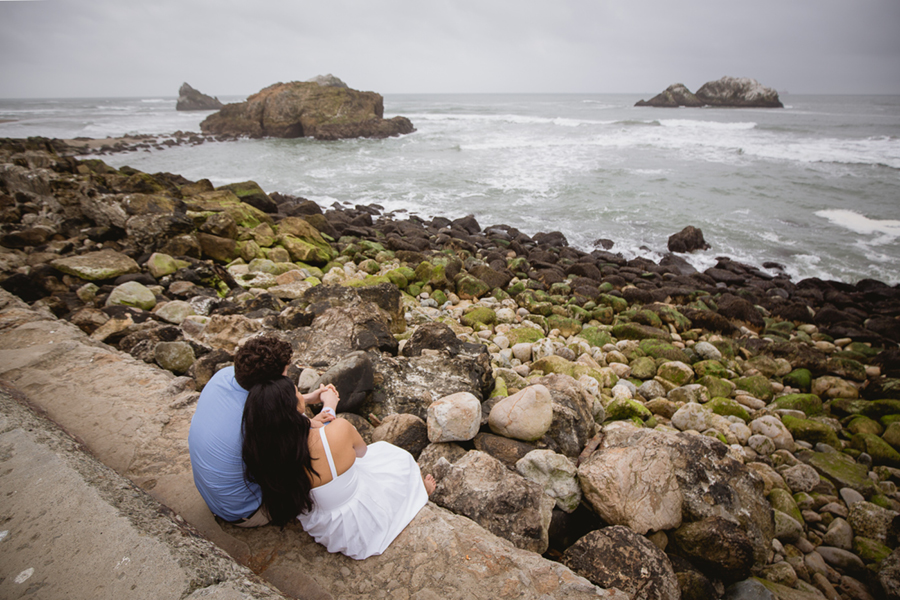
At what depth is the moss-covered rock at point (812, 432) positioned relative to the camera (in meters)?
4.36

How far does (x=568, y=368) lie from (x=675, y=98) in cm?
8758

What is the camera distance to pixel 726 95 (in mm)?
66875

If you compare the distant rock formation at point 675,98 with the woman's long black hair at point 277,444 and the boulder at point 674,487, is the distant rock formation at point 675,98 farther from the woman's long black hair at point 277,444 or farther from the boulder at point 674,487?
the woman's long black hair at point 277,444

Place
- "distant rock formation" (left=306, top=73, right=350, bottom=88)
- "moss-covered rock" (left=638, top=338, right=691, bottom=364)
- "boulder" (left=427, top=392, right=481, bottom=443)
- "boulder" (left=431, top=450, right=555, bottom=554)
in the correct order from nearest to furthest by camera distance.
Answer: "boulder" (left=431, top=450, right=555, bottom=554)
"boulder" (left=427, top=392, right=481, bottom=443)
"moss-covered rock" (left=638, top=338, right=691, bottom=364)
"distant rock formation" (left=306, top=73, right=350, bottom=88)

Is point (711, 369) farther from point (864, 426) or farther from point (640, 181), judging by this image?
point (640, 181)

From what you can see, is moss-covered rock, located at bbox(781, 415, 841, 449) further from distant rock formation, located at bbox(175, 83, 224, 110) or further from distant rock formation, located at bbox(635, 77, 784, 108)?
distant rock formation, located at bbox(175, 83, 224, 110)

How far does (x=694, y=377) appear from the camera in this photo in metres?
5.48

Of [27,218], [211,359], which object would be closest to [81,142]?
[27,218]

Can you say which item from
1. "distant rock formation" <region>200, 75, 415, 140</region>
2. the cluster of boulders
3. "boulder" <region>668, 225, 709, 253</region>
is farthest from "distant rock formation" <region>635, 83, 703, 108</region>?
the cluster of boulders

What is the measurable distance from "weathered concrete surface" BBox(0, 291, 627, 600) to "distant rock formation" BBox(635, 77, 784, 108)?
8650 cm

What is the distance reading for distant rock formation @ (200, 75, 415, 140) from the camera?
3841cm

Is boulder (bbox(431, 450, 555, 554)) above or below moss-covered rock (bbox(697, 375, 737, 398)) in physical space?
above

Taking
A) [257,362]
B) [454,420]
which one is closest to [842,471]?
[454,420]

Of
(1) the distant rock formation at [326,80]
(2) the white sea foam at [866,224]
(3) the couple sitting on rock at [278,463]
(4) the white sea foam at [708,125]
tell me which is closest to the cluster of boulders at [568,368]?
(3) the couple sitting on rock at [278,463]
